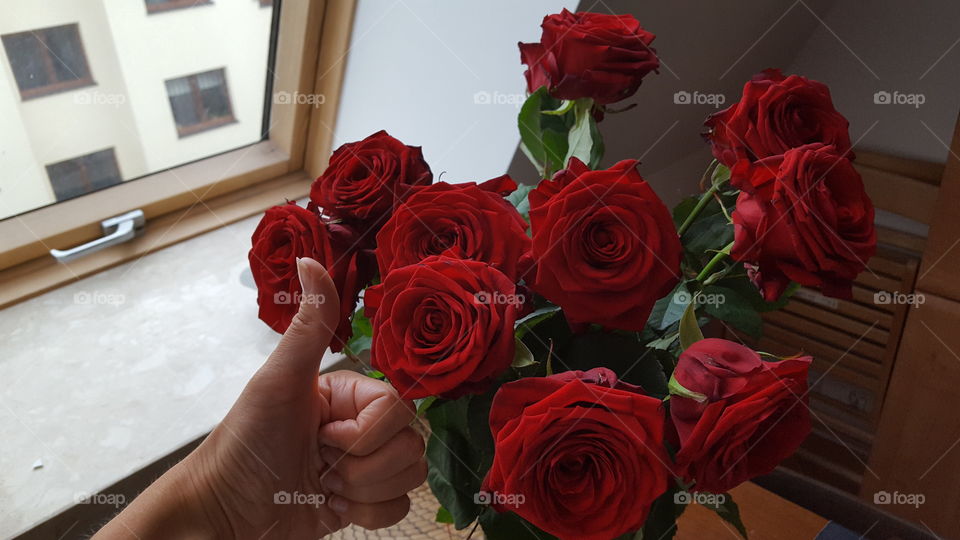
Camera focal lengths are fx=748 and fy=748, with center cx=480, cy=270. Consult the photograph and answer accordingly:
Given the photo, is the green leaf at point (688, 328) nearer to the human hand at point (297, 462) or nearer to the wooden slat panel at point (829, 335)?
the human hand at point (297, 462)

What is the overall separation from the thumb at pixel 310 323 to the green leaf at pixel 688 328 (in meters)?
0.25

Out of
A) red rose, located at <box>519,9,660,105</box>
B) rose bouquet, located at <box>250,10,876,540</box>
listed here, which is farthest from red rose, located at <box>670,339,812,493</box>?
red rose, located at <box>519,9,660,105</box>

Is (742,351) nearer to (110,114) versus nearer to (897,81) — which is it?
(110,114)

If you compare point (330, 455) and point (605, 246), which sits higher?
point (605, 246)

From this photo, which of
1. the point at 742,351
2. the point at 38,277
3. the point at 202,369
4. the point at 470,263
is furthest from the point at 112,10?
the point at 742,351

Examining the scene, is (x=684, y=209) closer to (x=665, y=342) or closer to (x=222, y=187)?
(x=665, y=342)

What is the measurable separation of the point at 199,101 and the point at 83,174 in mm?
229

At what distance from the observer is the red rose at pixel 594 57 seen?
1.94 ft

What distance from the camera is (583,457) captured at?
462 millimetres

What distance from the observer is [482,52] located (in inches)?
42.9

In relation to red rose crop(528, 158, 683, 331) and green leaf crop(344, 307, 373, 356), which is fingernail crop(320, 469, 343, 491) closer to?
green leaf crop(344, 307, 373, 356)

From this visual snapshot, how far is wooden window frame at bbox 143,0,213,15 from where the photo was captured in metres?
1.15

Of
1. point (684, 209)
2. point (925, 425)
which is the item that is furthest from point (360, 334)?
point (925, 425)

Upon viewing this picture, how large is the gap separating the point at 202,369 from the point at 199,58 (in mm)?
542
